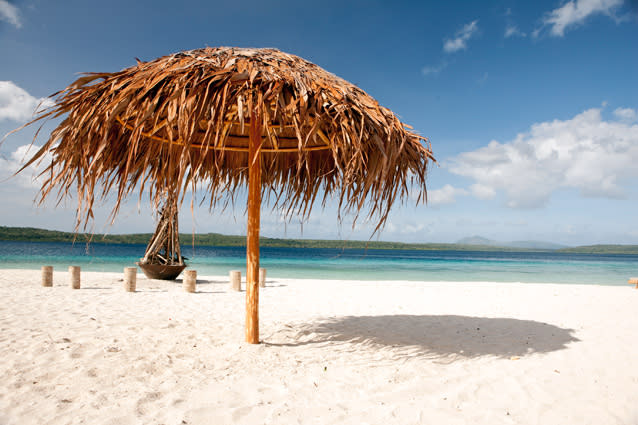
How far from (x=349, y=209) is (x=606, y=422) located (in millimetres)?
2548

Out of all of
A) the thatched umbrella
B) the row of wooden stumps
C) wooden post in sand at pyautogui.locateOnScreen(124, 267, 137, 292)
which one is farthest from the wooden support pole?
wooden post in sand at pyautogui.locateOnScreen(124, 267, 137, 292)

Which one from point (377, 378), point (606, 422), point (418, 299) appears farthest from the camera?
point (418, 299)

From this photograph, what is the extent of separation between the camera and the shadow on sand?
4141mm

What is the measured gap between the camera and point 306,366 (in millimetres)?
3387

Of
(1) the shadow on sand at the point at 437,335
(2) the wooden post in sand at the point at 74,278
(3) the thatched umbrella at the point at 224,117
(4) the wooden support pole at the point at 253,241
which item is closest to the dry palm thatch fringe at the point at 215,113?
(3) the thatched umbrella at the point at 224,117

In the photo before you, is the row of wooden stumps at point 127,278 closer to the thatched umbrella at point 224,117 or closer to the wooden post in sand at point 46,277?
the wooden post in sand at point 46,277

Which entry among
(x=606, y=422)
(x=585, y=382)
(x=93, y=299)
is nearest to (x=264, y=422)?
(x=606, y=422)

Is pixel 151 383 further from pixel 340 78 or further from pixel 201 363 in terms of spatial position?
pixel 340 78

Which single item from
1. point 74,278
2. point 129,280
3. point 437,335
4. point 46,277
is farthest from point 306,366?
point 46,277

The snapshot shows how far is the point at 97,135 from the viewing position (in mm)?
3000

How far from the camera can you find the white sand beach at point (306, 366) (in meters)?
2.50

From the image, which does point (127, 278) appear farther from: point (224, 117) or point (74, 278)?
point (224, 117)

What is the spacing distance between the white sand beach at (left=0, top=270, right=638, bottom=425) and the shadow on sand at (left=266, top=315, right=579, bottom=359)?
3 centimetres

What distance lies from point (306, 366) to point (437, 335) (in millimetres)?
2253
